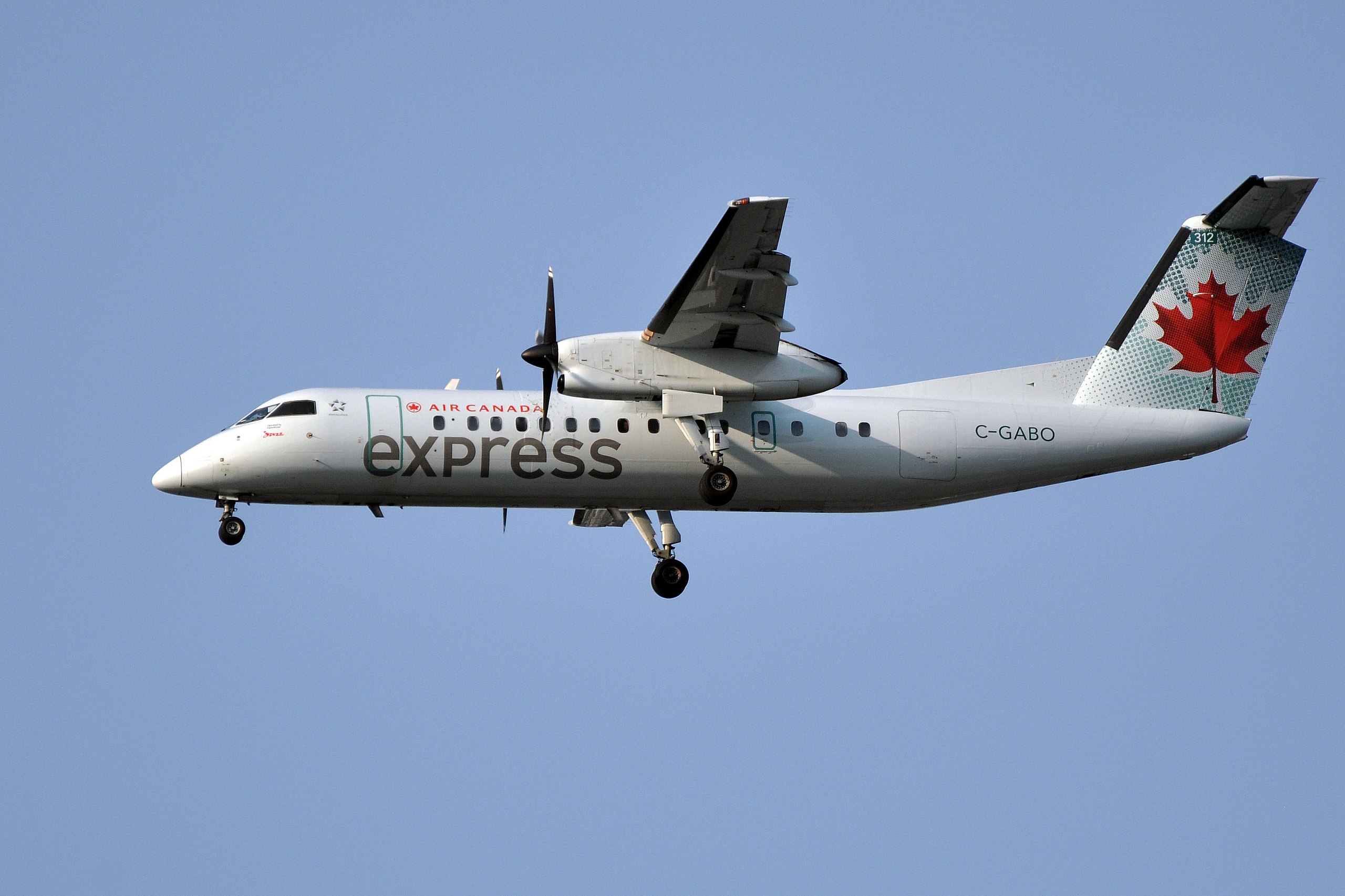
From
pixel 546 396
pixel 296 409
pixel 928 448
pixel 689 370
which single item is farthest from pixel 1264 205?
pixel 296 409

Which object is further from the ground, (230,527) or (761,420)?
(761,420)

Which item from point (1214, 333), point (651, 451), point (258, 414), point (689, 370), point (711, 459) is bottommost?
point (711, 459)

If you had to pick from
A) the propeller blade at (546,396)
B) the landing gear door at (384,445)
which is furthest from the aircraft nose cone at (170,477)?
the propeller blade at (546,396)

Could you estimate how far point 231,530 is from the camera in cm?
2127

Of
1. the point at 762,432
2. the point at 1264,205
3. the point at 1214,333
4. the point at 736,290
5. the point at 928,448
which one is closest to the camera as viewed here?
the point at 736,290

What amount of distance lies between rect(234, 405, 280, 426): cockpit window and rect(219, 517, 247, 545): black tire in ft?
4.09

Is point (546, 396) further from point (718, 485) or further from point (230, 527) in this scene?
point (230, 527)

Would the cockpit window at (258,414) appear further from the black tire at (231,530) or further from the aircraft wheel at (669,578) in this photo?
the aircraft wheel at (669,578)

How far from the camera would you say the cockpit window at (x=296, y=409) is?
68.8ft

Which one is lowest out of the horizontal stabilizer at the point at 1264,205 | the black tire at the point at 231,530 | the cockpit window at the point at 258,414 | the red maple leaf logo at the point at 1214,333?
the black tire at the point at 231,530

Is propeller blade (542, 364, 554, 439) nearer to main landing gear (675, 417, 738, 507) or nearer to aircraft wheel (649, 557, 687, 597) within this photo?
main landing gear (675, 417, 738, 507)

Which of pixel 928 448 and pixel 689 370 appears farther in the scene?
pixel 928 448

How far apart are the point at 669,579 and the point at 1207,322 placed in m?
8.22

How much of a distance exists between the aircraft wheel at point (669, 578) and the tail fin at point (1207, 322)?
5.89 meters
